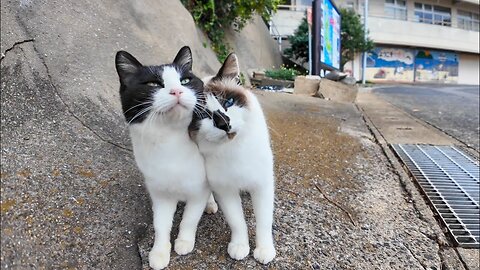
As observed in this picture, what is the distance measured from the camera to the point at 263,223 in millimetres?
1491

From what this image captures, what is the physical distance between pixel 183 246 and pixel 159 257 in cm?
12

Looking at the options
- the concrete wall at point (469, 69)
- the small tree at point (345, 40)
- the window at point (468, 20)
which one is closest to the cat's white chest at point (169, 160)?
the small tree at point (345, 40)

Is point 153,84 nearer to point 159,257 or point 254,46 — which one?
point 159,257

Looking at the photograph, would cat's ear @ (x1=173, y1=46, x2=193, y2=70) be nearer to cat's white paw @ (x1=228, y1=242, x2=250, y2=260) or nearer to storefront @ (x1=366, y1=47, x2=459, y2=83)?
cat's white paw @ (x1=228, y1=242, x2=250, y2=260)

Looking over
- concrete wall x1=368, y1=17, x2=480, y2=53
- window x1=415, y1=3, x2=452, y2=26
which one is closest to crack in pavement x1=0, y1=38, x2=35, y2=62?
concrete wall x1=368, y1=17, x2=480, y2=53

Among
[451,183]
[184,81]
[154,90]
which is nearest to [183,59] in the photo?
[184,81]

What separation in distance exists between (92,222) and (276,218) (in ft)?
2.89

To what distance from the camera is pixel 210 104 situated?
1.36m

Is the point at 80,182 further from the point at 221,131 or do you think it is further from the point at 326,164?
the point at 326,164

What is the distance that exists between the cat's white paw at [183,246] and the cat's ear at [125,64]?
0.71 m

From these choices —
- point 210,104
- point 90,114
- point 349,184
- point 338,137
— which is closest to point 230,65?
point 210,104

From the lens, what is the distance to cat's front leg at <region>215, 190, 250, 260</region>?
1478 millimetres

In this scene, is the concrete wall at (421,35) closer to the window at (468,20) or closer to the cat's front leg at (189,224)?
the window at (468,20)

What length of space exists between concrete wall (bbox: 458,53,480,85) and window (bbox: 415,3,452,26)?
3427mm
